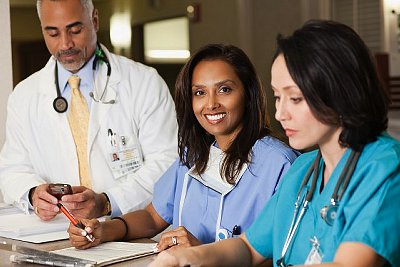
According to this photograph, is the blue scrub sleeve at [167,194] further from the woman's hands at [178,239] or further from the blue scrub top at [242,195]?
the woman's hands at [178,239]

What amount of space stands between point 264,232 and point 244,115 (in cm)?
52

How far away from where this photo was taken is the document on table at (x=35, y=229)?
2137mm

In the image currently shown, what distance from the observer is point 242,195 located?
198 cm

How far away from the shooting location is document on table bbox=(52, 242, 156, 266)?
1809 millimetres

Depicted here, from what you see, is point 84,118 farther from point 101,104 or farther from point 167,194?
point 167,194

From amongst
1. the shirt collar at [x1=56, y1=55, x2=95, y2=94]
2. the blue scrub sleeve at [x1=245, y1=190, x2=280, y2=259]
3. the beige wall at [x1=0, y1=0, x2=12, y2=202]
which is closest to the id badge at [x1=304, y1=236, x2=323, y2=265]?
the blue scrub sleeve at [x1=245, y1=190, x2=280, y2=259]

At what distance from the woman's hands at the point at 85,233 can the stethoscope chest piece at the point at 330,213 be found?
2.58 feet

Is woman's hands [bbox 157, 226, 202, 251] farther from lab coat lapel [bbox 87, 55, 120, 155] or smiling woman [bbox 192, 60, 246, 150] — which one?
lab coat lapel [bbox 87, 55, 120, 155]

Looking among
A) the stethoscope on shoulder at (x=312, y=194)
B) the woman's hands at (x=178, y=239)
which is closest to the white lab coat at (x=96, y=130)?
the woman's hands at (x=178, y=239)

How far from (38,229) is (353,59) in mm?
1230

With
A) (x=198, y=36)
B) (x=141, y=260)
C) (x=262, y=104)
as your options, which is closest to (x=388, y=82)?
(x=198, y=36)

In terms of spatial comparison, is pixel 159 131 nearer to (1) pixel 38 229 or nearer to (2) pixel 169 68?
(1) pixel 38 229

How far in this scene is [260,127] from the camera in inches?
80.9

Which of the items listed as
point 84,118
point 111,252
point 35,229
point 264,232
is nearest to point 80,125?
point 84,118
